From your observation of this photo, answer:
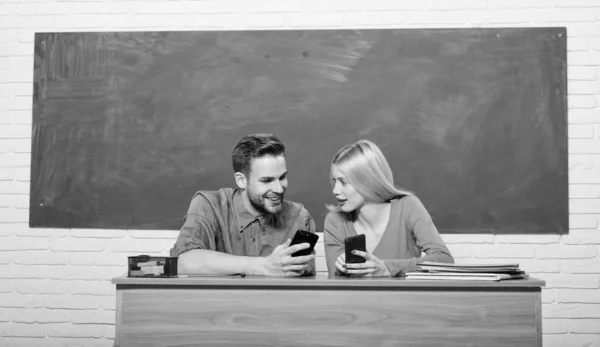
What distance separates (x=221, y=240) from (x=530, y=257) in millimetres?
1558

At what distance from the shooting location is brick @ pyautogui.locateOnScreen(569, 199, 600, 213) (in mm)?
3160

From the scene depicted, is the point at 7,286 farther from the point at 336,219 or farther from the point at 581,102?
the point at 581,102

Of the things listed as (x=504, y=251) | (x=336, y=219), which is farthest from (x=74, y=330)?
(x=504, y=251)

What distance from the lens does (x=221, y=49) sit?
10.9 feet

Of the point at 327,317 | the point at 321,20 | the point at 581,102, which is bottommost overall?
the point at 327,317

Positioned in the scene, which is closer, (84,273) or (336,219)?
(336,219)

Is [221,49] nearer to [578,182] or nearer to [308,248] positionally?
[308,248]

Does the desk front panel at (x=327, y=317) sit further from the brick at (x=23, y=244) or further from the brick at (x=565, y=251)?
the brick at (x=23, y=244)

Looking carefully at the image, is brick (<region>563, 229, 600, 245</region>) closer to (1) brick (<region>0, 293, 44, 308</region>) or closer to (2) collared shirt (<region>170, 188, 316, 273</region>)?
(2) collared shirt (<region>170, 188, 316, 273</region>)

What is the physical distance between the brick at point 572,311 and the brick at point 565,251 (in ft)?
0.80

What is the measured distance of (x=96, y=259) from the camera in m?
3.31

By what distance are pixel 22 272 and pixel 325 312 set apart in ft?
7.02

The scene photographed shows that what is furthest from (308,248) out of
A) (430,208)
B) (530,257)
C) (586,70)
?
(586,70)

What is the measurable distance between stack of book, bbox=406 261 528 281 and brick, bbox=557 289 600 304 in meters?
1.44
